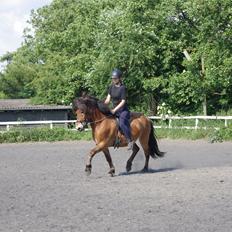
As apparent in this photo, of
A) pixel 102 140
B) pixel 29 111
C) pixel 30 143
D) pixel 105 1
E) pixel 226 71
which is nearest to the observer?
pixel 102 140

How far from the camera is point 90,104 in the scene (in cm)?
1516

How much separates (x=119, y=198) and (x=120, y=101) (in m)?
4.60

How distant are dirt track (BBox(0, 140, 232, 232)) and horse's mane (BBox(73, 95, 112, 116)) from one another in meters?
1.58

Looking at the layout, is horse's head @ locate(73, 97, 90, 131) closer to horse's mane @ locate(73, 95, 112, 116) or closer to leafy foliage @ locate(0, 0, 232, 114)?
horse's mane @ locate(73, 95, 112, 116)

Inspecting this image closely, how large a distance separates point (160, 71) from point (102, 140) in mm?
30331

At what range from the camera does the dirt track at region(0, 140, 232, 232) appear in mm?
8367

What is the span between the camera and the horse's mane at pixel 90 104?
1484 cm

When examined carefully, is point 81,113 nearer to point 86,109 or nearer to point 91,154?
point 86,109

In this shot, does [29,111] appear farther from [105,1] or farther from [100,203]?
[100,203]

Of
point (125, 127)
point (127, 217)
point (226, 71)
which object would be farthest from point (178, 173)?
point (226, 71)

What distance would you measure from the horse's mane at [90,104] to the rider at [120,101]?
0.14 metres

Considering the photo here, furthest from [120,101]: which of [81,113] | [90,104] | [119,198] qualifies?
[119,198]

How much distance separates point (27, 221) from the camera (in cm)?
870

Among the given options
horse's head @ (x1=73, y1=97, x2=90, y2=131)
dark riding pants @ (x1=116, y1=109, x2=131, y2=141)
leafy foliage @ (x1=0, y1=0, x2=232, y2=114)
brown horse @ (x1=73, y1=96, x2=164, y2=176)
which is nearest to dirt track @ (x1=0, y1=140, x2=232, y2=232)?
brown horse @ (x1=73, y1=96, x2=164, y2=176)
